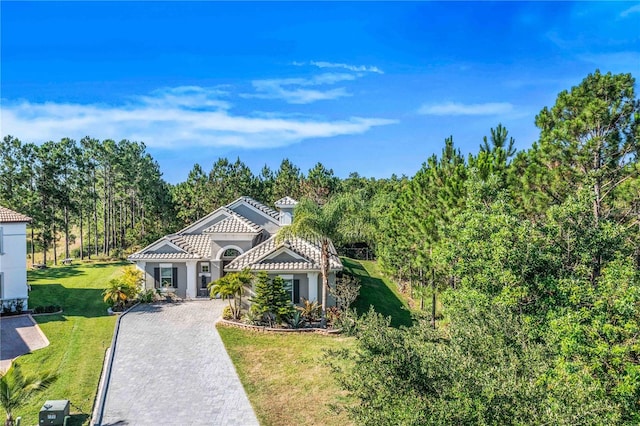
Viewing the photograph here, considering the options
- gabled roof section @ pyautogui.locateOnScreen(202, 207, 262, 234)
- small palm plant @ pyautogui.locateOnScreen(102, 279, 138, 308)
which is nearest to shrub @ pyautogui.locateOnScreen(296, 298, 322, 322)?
gabled roof section @ pyautogui.locateOnScreen(202, 207, 262, 234)

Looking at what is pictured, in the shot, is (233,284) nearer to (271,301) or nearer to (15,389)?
(271,301)

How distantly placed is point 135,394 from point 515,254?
1413cm

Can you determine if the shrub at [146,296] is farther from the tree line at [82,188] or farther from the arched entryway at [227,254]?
the tree line at [82,188]

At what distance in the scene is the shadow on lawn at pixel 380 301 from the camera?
3072 centimetres

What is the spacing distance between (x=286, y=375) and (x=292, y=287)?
8479mm

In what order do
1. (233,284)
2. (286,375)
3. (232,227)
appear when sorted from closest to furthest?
(286,375)
(233,284)
(232,227)

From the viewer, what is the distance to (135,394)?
53.7 ft

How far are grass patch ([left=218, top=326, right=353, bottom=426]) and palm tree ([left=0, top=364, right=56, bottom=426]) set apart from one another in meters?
6.96

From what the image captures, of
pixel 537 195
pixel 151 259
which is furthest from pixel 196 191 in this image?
pixel 537 195

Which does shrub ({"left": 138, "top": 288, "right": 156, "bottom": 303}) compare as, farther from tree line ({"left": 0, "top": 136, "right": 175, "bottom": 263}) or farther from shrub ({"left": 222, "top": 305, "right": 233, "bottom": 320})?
tree line ({"left": 0, "top": 136, "right": 175, "bottom": 263})

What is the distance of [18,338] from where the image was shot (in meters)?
22.6

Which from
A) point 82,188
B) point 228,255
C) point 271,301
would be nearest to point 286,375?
point 271,301

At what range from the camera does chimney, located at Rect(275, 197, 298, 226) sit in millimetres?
33031

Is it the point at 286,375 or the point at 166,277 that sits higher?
the point at 166,277
